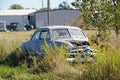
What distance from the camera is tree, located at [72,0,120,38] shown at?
596 inches

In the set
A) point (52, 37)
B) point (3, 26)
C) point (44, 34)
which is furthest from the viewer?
point (3, 26)

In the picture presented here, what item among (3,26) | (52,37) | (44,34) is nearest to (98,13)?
(52,37)

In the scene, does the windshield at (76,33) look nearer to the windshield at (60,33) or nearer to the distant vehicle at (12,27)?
the windshield at (60,33)

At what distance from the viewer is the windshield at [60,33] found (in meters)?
Answer: 16.0

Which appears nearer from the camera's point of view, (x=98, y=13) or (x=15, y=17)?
(x=98, y=13)

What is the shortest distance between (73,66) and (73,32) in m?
6.39

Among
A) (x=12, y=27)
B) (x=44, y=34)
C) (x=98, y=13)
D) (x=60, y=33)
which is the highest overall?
(x=98, y=13)

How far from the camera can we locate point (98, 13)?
51.1 feet

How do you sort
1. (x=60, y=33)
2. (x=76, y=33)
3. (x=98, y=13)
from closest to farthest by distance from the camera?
(x=98, y=13)
(x=60, y=33)
(x=76, y=33)

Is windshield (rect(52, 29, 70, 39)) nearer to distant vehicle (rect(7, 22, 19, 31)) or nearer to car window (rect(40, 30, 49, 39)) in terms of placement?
car window (rect(40, 30, 49, 39))

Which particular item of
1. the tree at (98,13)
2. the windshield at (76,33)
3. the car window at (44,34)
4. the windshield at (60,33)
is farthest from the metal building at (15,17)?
the tree at (98,13)

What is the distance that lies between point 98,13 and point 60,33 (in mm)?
1920

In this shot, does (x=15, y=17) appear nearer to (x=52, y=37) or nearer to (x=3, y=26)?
(x=3, y=26)

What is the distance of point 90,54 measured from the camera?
9719 millimetres
